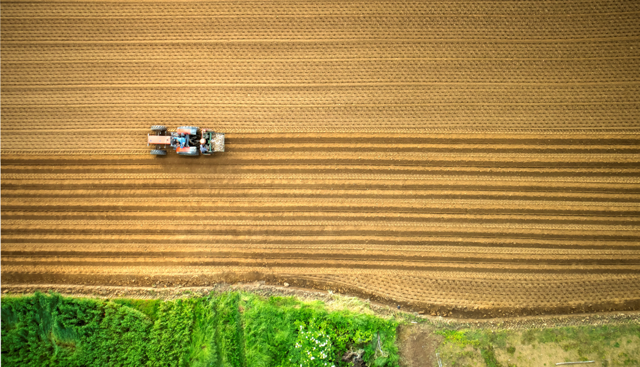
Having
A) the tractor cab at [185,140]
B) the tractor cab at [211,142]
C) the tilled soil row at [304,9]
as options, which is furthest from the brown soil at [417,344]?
the tilled soil row at [304,9]

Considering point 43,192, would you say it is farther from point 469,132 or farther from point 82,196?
point 469,132

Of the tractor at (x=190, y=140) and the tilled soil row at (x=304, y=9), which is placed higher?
the tilled soil row at (x=304, y=9)

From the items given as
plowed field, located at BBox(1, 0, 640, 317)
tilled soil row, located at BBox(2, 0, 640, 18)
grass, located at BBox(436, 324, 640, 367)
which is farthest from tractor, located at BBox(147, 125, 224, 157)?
grass, located at BBox(436, 324, 640, 367)

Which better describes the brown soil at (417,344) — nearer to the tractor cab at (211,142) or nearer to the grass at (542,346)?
the grass at (542,346)

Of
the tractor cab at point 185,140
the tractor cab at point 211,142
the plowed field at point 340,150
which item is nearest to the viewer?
the tractor cab at point 185,140

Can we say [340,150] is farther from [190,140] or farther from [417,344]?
[417,344]

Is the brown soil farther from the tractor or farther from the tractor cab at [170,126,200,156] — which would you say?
the tractor cab at [170,126,200,156]

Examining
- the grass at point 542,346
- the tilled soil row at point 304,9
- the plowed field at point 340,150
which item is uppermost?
the tilled soil row at point 304,9
